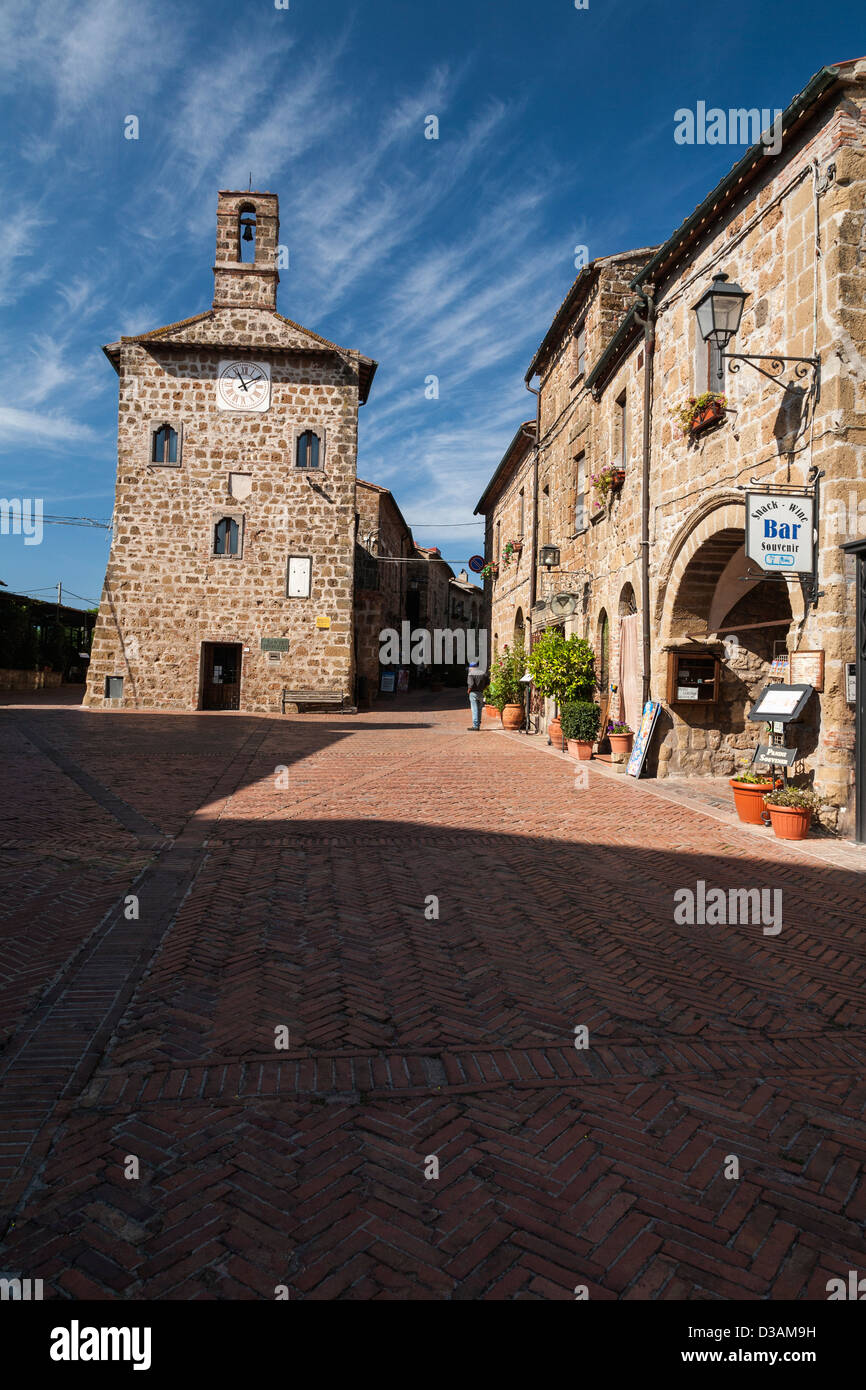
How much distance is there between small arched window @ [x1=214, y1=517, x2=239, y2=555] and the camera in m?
21.6

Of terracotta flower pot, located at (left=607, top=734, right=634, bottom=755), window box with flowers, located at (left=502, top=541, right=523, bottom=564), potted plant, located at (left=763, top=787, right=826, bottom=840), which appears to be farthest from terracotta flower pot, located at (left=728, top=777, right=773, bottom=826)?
window box with flowers, located at (left=502, top=541, right=523, bottom=564)

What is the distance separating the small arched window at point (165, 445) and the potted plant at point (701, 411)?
15.6 metres

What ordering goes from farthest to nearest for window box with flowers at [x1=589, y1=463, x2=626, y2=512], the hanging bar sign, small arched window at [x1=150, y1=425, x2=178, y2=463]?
1. small arched window at [x1=150, y1=425, x2=178, y2=463]
2. window box with flowers at [x1=589, y1=463, x2=626, y2=512]
3. the hanging bar sign

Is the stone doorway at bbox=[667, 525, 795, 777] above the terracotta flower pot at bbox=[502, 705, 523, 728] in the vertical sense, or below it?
above

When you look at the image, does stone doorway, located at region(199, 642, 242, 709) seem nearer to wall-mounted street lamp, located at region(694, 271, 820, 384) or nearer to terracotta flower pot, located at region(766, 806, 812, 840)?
wall-mounted street lamp, located at region(694, 271, 820, 384)

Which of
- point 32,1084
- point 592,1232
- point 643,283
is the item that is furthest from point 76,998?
point 643,283

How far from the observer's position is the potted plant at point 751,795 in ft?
25.9

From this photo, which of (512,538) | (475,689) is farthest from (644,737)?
(512,538)

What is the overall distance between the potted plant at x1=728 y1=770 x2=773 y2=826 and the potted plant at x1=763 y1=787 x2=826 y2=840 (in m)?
0.34

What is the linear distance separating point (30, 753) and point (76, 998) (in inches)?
362

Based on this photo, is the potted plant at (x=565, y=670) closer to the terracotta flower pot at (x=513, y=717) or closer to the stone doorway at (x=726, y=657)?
the stone doorway at (x=726, y=657)

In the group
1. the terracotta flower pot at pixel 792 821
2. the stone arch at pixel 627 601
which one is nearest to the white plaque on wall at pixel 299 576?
the stone arch at pixel 627 601

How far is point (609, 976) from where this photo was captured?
13.2 feet
